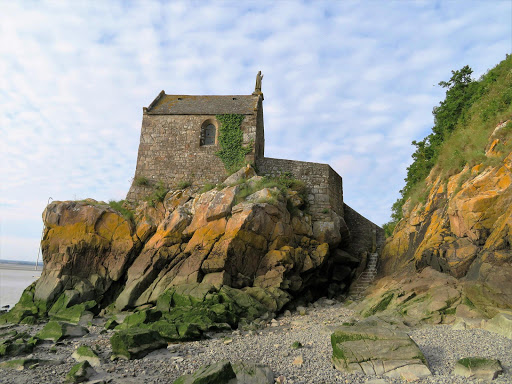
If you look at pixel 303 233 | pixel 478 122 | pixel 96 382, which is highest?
pixel 478 122

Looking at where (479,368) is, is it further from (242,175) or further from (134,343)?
(242,175)

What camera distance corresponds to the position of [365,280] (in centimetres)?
2117

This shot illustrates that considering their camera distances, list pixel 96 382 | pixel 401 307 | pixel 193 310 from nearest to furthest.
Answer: pixel 96 382 < pixel 401 307 < pixel 193 310

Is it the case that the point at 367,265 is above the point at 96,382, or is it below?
above

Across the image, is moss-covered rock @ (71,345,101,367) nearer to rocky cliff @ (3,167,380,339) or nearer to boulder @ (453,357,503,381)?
rocky cliff @ (3,167,380,339)

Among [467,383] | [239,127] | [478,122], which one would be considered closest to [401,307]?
[467,383]

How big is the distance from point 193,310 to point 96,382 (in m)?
6.22

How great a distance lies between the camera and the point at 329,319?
1468 centimetres

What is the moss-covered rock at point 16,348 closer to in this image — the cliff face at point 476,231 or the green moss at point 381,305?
the green moss at point 381,305

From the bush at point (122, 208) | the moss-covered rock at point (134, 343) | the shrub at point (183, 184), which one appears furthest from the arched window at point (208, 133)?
the moss-covered rock at point (134, 343)

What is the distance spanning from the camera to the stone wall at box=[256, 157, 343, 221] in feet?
72.2

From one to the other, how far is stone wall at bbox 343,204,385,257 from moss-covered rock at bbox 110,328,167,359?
52.0 ft

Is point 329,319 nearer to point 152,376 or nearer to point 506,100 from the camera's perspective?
point 152,376

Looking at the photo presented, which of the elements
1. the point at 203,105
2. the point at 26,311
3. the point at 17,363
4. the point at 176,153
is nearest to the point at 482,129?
the point at 203,105
